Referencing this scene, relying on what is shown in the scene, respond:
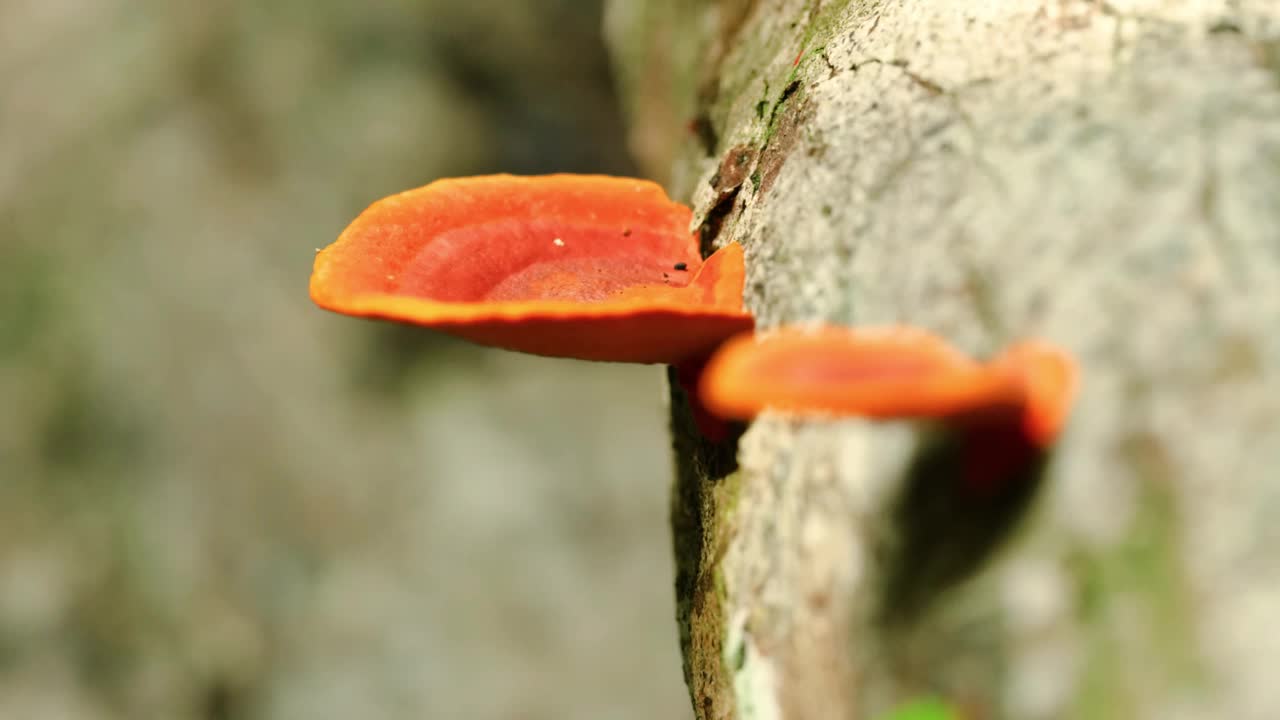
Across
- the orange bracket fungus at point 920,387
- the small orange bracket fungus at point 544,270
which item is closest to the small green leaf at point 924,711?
the orange bracket fungus at point 920,387

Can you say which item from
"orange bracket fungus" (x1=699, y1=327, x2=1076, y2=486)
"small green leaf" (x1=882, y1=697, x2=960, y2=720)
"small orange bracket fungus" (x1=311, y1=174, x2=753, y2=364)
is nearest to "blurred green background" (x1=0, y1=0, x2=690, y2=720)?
"small orange bracket fungus" (x1=311, y1=174, x2=753, y2=364)

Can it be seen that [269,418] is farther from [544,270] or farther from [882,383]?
[882,383]

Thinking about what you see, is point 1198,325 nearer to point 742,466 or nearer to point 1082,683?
point 1082,683

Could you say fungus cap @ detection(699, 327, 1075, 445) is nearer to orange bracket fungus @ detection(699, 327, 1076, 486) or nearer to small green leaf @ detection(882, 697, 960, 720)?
orange bracket fungus @ detection(699, 327, 1076, 486)

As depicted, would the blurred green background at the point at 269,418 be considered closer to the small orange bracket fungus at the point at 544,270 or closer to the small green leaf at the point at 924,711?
the small orange bracket fungus at the point at 544,270

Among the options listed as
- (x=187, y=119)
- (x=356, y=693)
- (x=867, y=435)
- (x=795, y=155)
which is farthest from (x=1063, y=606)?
(x=187, y=119)

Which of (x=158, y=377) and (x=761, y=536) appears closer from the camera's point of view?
(x=761, y=536)

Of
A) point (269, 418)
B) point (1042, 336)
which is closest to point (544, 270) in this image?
point (1042, 336)
